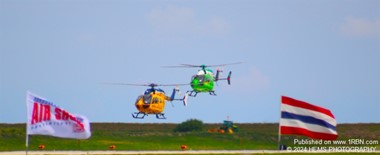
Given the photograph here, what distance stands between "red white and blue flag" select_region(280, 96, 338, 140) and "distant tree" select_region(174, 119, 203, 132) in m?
67.8

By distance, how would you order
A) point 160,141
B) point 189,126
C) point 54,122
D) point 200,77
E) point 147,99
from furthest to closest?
1. point 189,126
2. point 200,77
3. point 147,99
4. point 160,141
5. point 54,122

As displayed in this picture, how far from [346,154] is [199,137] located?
2969 centimetres

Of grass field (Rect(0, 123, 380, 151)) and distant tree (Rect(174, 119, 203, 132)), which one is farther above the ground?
distant tree (Rect(174, 119, 203, 132))

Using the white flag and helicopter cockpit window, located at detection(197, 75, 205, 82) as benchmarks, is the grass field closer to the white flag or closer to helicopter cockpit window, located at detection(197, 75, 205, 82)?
helicopter cockpit window, located at detection(197, 75, 205, 82)

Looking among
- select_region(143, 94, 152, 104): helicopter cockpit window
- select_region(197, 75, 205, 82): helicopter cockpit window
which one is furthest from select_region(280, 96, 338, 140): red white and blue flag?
select_region(197, 75, 205, 82): helicopter cockpit window

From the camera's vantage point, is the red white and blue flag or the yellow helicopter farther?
the yellow helicopter

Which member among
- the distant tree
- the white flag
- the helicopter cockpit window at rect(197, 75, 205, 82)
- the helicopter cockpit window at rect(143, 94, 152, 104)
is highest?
the helicopter cockpit window at rect(197, 75, 205, 82)

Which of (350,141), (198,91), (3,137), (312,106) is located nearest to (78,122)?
(312,106)

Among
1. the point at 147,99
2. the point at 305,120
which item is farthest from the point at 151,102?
the point at 305,120

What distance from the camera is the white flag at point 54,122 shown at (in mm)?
48812

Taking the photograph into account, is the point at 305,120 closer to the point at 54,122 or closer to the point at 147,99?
the point at 54,122

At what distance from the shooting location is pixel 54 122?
4950cm

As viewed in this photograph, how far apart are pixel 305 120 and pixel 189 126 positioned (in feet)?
226

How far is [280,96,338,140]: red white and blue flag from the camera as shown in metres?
54.8
